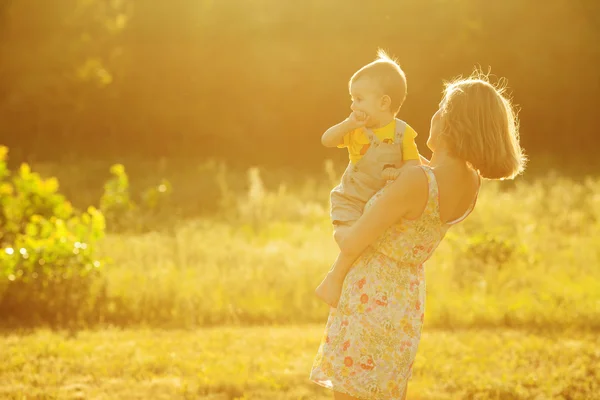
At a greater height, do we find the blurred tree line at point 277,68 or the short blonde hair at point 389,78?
the blurred tree line at point 277,68

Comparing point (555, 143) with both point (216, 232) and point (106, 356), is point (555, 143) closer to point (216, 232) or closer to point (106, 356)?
point (216, 232)

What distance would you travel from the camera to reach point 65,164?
14742mm

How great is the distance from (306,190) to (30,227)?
561 cm

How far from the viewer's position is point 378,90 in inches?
107

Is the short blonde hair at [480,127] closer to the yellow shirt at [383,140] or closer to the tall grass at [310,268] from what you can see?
the yellow shirt at [383,140]

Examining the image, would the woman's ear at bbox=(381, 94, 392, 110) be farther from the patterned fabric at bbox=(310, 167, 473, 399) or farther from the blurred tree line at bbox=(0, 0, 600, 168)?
the blurred tree line at bbox=(0, 0, 600, 168)

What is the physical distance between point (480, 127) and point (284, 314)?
4.26 m

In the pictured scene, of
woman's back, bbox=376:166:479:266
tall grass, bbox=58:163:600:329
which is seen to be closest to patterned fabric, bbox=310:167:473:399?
woman's back, bbox=376:166:479:266

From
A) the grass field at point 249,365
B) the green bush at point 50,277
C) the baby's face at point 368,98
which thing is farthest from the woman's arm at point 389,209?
the green bush at point 50,277

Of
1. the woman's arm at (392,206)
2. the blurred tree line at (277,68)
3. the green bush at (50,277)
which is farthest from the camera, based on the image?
the blurred tree line at (277,68)

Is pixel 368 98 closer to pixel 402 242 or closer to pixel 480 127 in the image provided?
pixel 480 127

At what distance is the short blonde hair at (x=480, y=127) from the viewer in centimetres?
265

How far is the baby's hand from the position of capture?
2717 mm

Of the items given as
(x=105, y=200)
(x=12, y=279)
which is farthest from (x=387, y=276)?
(x=105, y=200)
